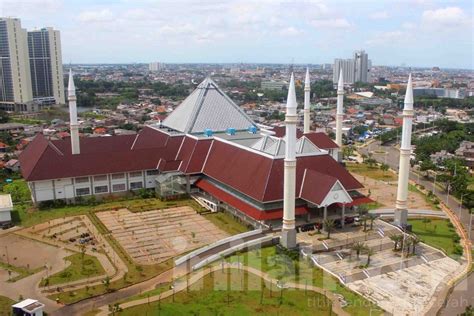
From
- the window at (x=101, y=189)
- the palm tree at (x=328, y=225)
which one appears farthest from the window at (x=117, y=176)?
the palm tree at (x=328, y=225)

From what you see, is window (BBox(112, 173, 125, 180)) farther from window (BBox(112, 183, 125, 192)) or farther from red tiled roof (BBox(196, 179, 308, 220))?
red tiled roof (BBox(196, 179, 308, 220))

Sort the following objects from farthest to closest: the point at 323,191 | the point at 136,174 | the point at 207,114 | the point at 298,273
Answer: the point at 207,114 < the point at 136,174 < the point at 323,191 < the point at 298,273

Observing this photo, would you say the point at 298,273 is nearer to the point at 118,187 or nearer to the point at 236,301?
the point at 236,301

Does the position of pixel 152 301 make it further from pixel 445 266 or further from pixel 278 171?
pixel 445 266

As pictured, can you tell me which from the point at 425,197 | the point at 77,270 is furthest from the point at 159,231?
the point at 425,197

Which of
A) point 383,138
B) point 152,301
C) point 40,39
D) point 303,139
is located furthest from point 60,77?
point 152,301
